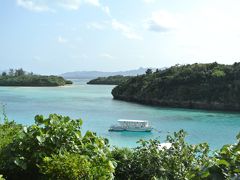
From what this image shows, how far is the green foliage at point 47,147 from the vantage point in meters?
4.50

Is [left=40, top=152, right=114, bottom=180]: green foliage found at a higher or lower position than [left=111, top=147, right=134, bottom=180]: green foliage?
higher

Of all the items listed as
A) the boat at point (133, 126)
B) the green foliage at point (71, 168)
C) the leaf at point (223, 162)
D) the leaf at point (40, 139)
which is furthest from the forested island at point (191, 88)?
the leaf at point (223, 162)

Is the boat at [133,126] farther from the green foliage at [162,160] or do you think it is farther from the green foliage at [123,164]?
the green foliage at [162,160]

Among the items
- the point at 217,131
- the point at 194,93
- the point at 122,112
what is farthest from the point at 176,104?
the point at 217,131

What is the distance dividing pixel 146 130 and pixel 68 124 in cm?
2871

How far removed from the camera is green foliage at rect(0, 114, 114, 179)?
14.8 ft

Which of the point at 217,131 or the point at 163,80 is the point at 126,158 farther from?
the point at 163,80

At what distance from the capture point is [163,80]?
214 feet

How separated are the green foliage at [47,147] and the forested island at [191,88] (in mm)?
51351

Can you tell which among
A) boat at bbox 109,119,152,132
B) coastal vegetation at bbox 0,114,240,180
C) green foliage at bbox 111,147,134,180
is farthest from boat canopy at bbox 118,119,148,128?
coastal vegetation at bbox 0,114,240,180

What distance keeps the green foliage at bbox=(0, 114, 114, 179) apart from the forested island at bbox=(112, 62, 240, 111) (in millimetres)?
51351

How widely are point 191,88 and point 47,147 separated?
56985 mm

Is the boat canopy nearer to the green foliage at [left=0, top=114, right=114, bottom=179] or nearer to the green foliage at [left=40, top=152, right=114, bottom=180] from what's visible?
the green foliage at [left=0, top=114, right=114, bottom=179]

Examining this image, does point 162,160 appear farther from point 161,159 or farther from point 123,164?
point 123,164
